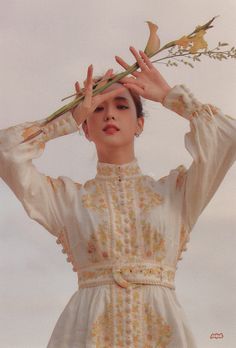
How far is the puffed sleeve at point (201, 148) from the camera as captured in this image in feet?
9.92

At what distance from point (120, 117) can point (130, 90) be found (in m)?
0.12

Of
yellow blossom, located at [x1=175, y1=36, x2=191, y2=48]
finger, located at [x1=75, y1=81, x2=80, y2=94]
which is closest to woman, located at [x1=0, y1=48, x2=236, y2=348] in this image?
finger, located at [x1=75, y1=81, x2=80, y2=94]

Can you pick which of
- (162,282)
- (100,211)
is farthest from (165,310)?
(100,211)

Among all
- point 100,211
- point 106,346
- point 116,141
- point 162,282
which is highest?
point 116,141

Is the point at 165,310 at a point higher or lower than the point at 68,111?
lower

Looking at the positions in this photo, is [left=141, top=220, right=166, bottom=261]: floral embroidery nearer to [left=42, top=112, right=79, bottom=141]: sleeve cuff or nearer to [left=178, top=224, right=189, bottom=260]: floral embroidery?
[left=178, top=224, right=189, bottom=260]: floral embroidery

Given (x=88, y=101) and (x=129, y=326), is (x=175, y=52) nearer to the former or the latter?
(x=88, y=101)

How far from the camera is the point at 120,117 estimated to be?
3178 millimetres

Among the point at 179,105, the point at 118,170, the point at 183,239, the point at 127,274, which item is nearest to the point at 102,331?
the point at 127,274

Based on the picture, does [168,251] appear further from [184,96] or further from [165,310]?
[184,96]

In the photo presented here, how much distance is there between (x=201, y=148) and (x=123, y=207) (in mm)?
348

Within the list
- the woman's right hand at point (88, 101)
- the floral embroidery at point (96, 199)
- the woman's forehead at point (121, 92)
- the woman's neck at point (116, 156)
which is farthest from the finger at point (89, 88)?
the floral embroidery at point (96, 199)

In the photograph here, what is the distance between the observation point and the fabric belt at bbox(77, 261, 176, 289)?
9.65 ft

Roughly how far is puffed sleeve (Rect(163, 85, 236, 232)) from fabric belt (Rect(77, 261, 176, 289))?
23 centimetres
